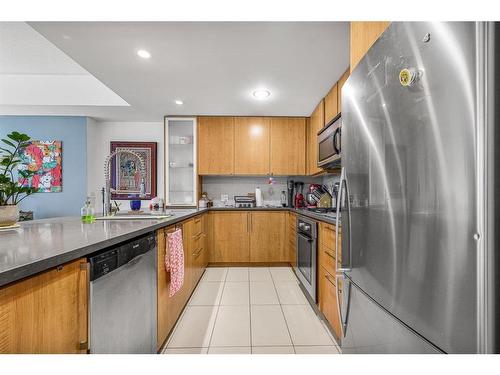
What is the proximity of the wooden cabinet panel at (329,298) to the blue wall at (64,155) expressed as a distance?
390cm

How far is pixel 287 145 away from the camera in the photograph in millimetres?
3828

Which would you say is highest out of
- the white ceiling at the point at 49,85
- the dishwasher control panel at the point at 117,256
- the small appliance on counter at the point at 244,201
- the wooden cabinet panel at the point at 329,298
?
the white ceiling at the point at 49,85

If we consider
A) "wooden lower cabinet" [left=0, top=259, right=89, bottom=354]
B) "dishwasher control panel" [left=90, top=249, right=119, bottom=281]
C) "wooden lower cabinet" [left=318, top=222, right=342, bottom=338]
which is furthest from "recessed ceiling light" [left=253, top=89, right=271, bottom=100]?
"wooden lower cabinet" [left=0, top=259, right=89, bottom=354]

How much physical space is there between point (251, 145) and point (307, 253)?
2.05 m

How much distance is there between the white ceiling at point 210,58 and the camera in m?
1.74

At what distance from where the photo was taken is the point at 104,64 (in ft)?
7.34

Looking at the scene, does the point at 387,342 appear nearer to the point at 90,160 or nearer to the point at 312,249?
the point at 312,249

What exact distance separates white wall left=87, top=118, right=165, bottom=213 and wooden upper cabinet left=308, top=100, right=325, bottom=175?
2.57m

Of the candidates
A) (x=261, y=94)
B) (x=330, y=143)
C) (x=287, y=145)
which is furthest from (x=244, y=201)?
(x=330, y=143)

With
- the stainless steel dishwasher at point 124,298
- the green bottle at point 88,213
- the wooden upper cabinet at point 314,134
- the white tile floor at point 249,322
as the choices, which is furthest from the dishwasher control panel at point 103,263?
the wooden upper cabinet at point 314,134

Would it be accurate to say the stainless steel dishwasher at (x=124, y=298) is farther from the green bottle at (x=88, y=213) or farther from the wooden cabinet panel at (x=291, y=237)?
the wooden cabinet panel at (x=291, y=237)

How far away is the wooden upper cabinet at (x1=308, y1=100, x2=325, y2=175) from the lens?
3115 millimetres

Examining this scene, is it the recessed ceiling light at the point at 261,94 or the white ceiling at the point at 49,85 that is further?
the white ceiling at the point at 49,85

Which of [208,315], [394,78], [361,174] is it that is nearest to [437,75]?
[394,78]
